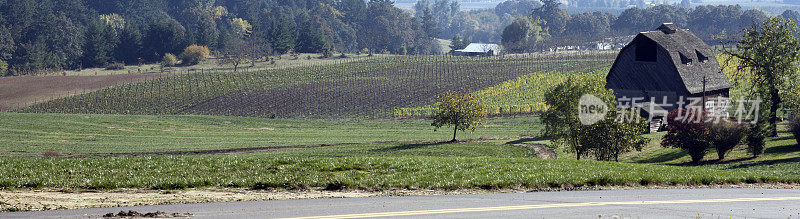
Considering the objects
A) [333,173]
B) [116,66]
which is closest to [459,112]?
[333,173]

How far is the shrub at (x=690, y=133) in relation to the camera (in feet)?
137

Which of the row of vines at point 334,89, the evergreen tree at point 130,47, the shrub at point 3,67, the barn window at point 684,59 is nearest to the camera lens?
the barn window at point 684,59

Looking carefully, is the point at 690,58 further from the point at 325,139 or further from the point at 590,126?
the point at 325,139

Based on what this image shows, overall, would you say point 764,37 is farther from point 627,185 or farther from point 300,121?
point 300,121

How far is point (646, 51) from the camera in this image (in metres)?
66.5

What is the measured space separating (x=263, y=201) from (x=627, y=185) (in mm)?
12301

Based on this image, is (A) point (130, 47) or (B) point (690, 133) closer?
(B) point (690, 133)

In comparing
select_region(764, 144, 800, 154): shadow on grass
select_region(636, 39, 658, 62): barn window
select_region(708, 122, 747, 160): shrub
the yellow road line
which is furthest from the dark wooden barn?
the yellow road line

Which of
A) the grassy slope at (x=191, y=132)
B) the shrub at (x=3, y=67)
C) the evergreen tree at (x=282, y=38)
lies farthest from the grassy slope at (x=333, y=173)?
the evergreen tree at (x=282, y=38)

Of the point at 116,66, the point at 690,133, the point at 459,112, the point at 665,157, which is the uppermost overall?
the point at 116,66

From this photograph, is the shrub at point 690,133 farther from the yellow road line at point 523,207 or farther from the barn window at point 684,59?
the barn window at point 684,59

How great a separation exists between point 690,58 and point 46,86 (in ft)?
312

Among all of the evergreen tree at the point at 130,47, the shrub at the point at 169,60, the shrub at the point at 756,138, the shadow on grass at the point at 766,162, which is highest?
the evergreen tree at the point at 130,47

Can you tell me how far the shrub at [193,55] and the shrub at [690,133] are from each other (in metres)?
117
